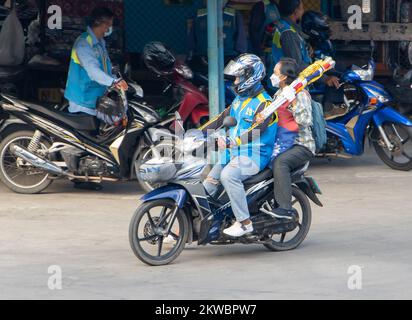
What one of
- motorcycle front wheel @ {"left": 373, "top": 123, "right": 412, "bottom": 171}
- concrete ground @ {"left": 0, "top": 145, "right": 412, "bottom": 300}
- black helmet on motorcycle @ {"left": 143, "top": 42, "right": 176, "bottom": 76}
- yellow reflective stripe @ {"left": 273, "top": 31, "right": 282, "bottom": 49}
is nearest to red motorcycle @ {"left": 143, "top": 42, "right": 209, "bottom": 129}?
black helmet on motorcycle @ {"left": 143, "top": 42, "right": 176, "bottom": 76}

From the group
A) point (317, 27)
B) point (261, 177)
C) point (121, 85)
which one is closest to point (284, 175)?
point (261, 177)

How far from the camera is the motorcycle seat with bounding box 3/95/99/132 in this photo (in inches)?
476

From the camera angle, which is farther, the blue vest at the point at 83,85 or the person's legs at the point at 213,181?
the blue vest at the point at 83,85

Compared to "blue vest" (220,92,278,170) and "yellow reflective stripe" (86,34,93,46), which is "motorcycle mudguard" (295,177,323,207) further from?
"yellow reflective stripe" (86,34,93,46)

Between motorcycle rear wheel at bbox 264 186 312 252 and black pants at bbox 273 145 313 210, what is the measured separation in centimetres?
25

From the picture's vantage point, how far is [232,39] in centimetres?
1556

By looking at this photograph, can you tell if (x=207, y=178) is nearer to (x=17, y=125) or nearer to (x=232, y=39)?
(x=17, y=125)

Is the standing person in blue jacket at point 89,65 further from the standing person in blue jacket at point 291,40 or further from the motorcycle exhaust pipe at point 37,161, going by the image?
the standing person in blue jacket at point 291,40

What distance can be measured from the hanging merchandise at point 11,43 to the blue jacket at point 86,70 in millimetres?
1160

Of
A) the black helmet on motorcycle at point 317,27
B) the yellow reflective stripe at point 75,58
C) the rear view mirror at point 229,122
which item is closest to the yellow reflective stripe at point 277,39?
the black helmet on motorcycle at point 317,27

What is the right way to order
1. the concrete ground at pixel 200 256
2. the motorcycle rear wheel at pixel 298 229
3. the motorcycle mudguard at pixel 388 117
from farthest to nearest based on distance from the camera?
the motorcycle mudguard at pixel 388 117
the motorcycle rear wheel at pixel 298 229
the concrete ground at pixel 200 256

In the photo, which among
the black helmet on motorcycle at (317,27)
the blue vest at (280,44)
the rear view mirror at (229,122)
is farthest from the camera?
the black helmet on motorcycle at (317,27)

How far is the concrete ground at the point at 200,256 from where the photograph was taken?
26.7 ft
